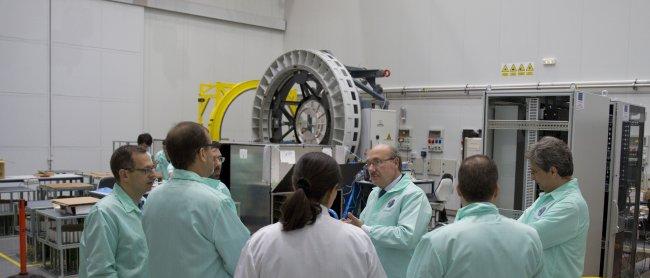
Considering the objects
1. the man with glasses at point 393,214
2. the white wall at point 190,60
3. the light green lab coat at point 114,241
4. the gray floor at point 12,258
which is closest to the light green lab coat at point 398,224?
the man with glasses at point 393,214

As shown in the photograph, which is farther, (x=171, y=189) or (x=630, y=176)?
(x=630, y=176)

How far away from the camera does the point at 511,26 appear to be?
868 centimetres

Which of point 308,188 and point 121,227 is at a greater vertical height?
point 308,188

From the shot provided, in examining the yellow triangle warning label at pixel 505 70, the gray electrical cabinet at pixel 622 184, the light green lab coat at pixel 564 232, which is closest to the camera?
the light green lab coat at pixel 564 232

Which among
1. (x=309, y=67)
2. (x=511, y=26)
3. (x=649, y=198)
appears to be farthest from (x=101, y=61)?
(x=649, y=198)

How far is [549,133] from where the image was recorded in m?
4.38

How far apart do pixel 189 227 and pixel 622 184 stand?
157 inches

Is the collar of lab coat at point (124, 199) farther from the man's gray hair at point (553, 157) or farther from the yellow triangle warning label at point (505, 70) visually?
the yellow triangle warning label at point (505, 70)

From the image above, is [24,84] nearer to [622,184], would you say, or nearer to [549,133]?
[549,133]

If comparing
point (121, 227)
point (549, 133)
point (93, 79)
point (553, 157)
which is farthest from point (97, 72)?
point (553, 157)

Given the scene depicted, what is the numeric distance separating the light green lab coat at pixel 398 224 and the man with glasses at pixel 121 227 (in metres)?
1.13

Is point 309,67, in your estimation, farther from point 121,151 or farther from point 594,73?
point 121,151

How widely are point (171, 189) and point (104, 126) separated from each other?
8.97m

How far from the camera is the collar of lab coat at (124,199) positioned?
2.32 m
